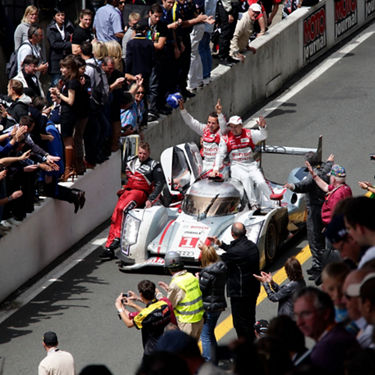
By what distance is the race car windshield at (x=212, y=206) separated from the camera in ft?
54.1

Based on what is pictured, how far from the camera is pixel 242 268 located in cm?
1331

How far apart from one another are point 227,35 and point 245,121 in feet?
6.13

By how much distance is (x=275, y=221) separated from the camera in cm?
1638

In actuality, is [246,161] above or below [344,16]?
below

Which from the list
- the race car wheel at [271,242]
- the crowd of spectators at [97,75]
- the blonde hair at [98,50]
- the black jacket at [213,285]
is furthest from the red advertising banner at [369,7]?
the black jacket at [213,285]

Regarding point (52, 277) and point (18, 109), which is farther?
point (52, 277)

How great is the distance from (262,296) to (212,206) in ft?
5.83

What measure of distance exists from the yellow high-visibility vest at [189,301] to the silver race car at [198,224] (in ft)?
9.10

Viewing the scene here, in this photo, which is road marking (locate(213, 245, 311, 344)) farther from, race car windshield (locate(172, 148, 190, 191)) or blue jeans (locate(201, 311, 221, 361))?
race car windshield (locate(172, 148, 190, 191))

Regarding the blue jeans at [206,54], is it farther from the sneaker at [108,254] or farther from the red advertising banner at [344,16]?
the sneaker at [108,254]

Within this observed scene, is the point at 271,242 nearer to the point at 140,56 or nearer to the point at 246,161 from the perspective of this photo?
the point at 246,161

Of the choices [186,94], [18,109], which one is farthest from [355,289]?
[186,94]

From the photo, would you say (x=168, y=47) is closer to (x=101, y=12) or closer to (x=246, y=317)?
(x=101, y=12)

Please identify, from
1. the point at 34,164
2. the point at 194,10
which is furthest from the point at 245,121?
the point at 34,164
